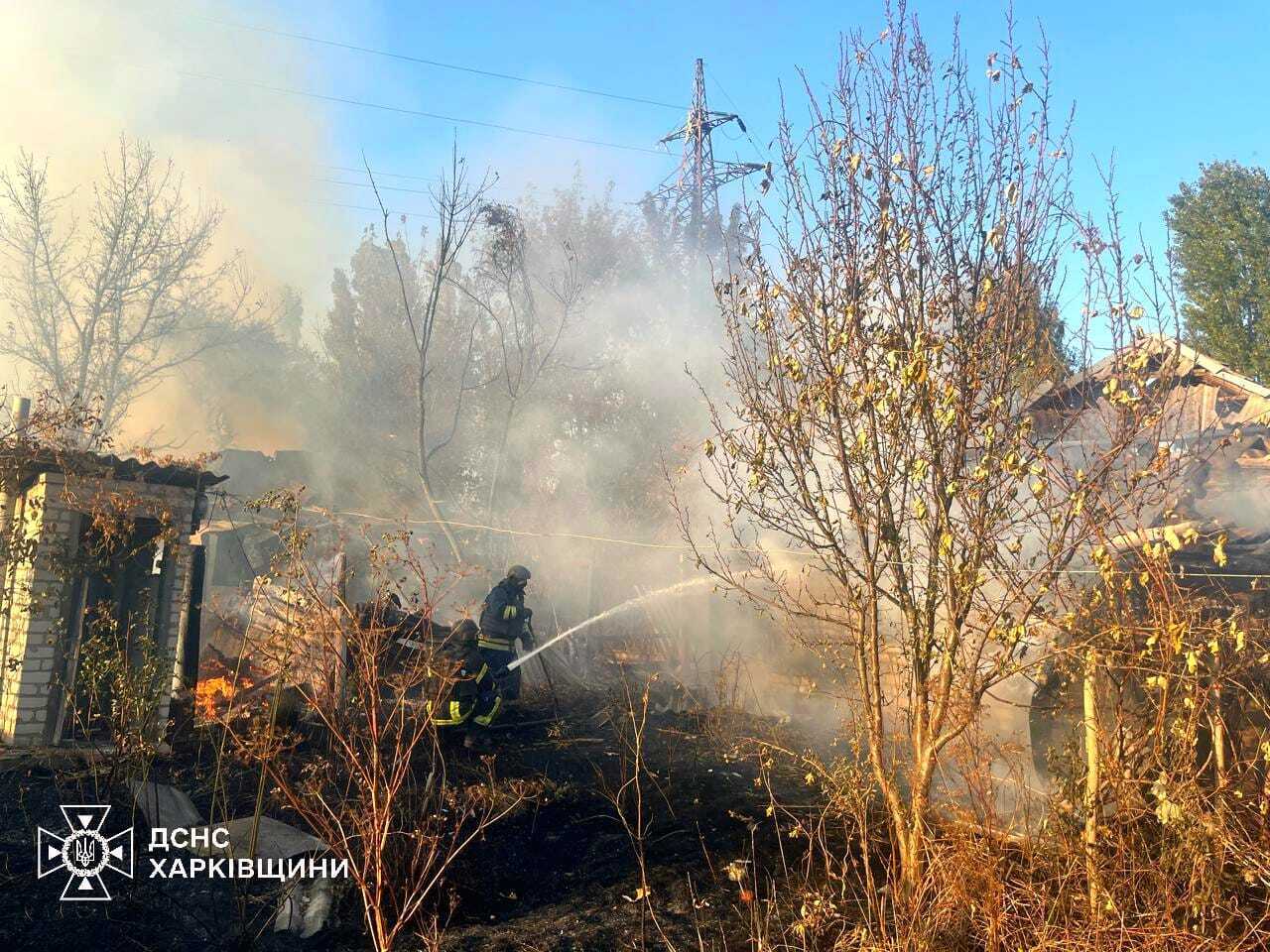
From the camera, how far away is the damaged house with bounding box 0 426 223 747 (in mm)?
7359

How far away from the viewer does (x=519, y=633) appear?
8.82m

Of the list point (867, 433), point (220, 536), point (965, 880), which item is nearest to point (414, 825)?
point (965, 880)

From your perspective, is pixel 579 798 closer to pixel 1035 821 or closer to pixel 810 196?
pixel 1035 821

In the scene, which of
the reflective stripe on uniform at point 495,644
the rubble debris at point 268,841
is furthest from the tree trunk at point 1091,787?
the reflective stripe on uniform at point 495,644

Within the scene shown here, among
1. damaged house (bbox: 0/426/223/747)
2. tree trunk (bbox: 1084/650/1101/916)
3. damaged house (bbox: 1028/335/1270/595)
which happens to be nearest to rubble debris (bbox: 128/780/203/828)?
damaged house (bbox: 0/426/223/747)

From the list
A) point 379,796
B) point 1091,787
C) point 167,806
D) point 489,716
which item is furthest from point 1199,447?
point 167,806

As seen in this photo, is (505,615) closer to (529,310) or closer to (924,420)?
(924,420)

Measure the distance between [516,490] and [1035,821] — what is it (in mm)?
16305

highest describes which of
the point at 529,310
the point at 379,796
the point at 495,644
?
the point at 529,310

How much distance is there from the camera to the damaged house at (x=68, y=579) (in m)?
7.36

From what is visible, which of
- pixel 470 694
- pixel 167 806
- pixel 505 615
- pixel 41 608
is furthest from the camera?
pixel 505 615

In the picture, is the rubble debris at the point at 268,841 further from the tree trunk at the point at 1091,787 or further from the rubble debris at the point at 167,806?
the tree trunk at the point at 1091,787

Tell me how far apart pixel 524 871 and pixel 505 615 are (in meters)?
3.60

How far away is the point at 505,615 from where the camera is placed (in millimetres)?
8789
